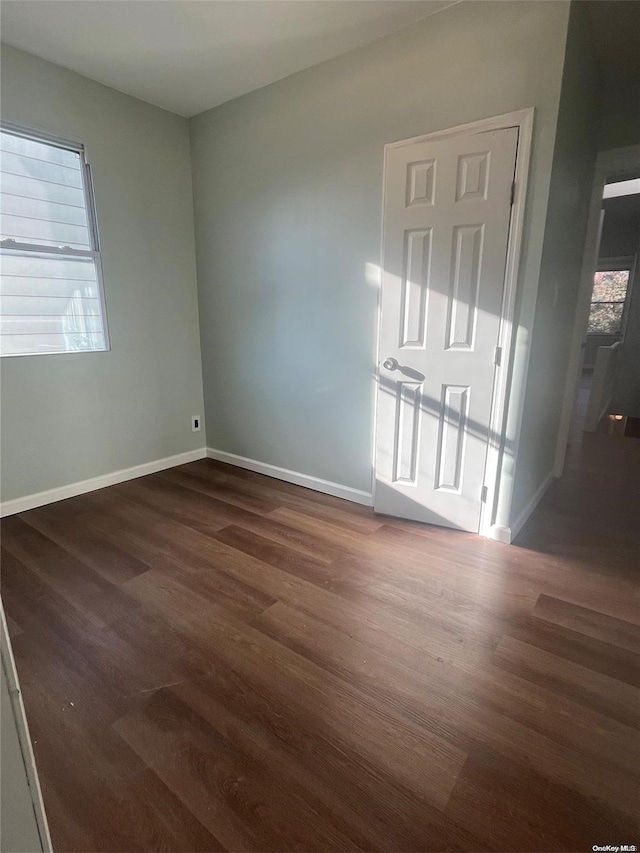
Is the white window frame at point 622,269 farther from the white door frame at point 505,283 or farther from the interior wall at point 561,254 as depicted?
the white door frame at point 505,283

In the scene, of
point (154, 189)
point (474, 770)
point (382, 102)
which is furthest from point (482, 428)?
point (154, 189)

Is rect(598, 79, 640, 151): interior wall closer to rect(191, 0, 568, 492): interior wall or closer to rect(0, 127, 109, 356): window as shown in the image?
rect(191, 0, 568, 492): interior wall

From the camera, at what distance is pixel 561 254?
2.44 m

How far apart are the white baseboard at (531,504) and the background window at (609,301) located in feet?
15.3

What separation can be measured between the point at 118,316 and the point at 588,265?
3396 mm

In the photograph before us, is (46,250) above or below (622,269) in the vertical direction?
below

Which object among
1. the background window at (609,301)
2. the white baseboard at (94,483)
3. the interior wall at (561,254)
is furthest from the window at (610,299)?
the white baseboard at (94,483)

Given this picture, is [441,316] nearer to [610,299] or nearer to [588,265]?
[588,265]

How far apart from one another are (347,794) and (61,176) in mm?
3499

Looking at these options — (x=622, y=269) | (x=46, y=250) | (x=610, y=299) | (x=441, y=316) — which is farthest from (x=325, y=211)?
(x=610, y=299)

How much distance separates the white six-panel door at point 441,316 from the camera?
212 cm

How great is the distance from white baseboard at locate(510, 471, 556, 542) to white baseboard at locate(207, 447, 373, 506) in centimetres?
89

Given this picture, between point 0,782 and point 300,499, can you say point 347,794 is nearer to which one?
point 0,782

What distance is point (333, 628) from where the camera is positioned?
173 cm
